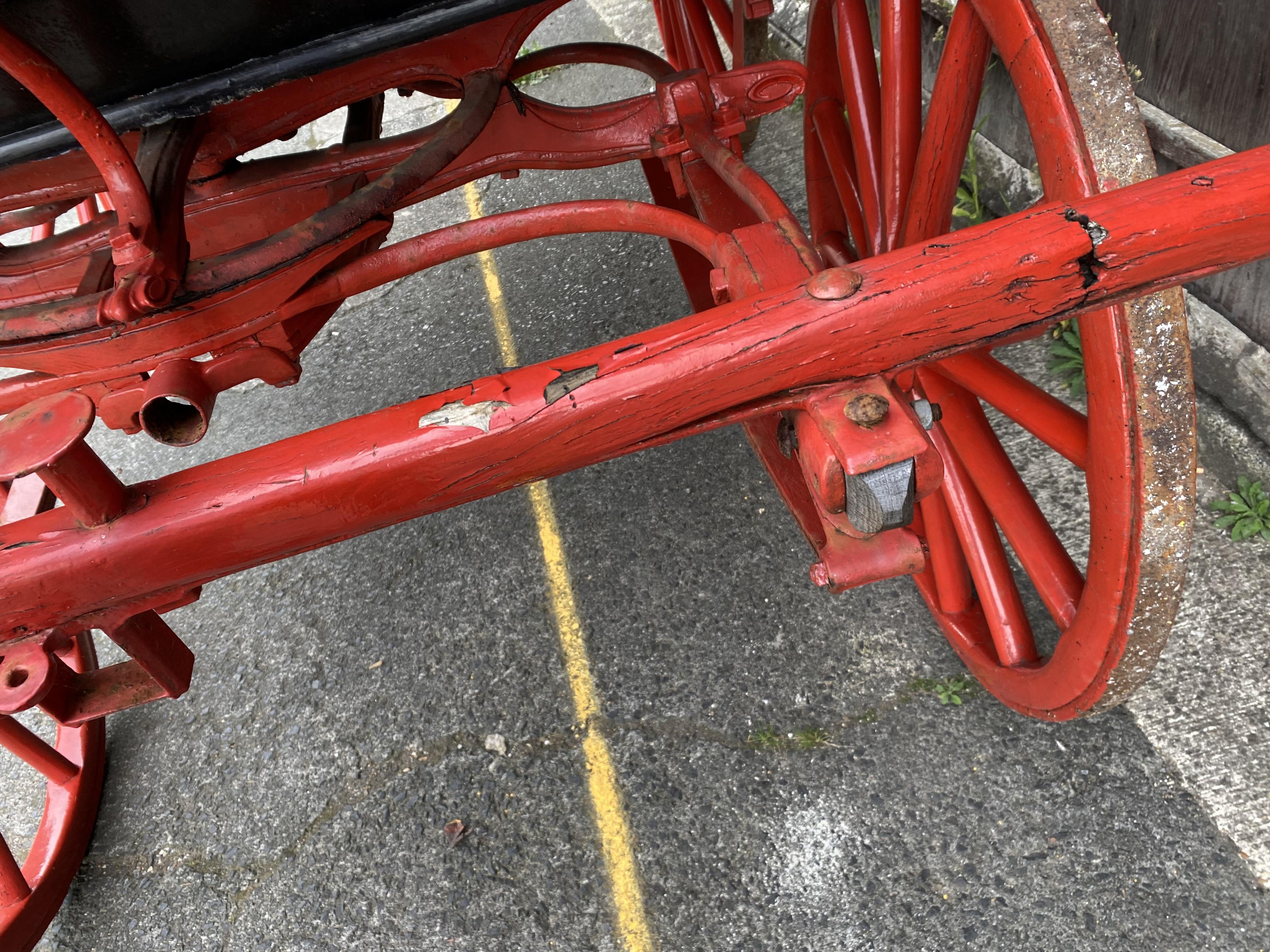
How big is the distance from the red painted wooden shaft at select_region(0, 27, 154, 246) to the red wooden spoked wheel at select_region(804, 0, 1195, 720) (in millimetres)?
1489

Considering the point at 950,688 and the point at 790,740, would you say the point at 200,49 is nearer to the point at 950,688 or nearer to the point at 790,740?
the point at 790,740

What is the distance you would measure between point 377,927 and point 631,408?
4.88ft

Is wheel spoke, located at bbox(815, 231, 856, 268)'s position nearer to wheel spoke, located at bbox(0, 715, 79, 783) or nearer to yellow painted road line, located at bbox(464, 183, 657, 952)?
yellow painted road line, located at bbox(464, 183, 657, 952)

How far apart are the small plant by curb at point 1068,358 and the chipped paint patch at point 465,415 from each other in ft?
6.58

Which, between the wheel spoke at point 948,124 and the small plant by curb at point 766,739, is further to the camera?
the small plant by curb at point 766,739

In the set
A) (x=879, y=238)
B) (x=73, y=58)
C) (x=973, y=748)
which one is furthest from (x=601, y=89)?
(x=973, y=748)

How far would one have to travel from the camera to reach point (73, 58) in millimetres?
1507

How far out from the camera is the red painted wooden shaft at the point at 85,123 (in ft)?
4.00

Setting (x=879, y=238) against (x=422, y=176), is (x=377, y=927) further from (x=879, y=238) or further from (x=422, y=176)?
(x=879, y=238)

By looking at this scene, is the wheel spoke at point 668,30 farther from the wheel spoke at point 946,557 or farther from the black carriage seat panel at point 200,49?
the wheel spoke at point 946,557

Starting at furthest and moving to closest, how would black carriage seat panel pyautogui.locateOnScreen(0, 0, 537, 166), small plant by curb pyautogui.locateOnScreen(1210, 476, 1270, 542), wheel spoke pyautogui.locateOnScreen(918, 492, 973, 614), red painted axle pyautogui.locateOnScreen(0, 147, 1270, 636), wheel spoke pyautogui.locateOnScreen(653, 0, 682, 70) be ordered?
wheel spoke pyautogui.locateOnScreen(653, 0, 682, 70) → small plant by curb pyautogui.locateOnScreen(1210, 476, 1270, 542) → wheel spoke pyautogui.locateOnScreen(918, 492, 973, 614) → black carriage seat panel pyautogui.locateOnScreen(0, 0, 537, 166) → red painted axle pyautogui.locateOnScreen(0, 147, 1270, 636)

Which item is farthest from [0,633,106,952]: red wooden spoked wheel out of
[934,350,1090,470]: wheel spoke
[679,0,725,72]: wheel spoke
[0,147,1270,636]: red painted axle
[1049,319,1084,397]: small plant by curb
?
[1049,319,1084,397]: small plant by curb

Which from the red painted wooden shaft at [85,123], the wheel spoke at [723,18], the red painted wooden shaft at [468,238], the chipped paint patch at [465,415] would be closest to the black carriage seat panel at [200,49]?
the red painted wooden shaft at [85,123]

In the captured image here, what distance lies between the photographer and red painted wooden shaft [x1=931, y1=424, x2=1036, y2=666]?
1735mm
